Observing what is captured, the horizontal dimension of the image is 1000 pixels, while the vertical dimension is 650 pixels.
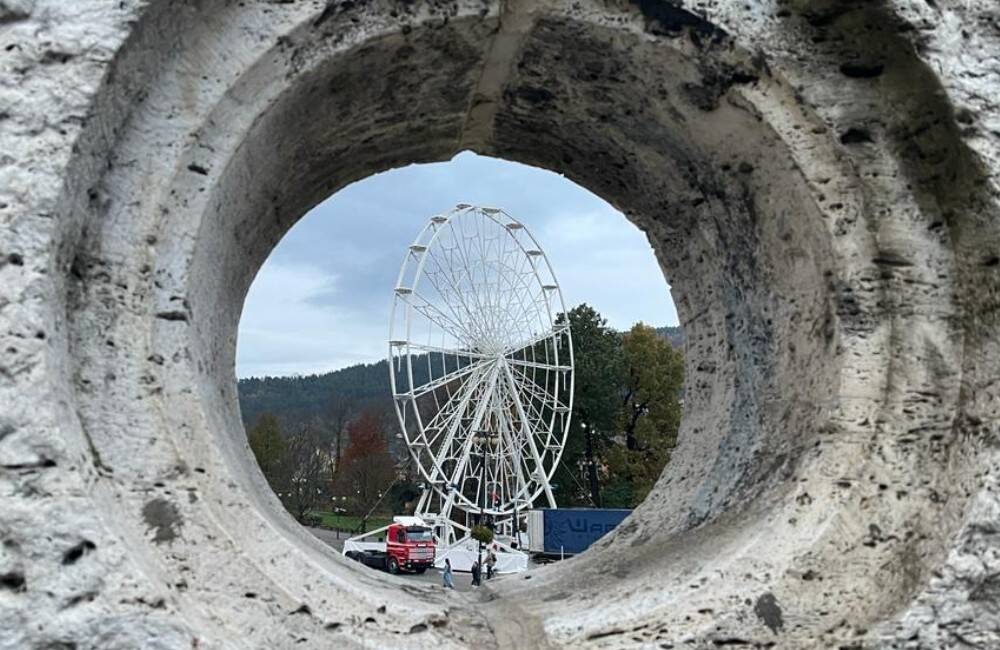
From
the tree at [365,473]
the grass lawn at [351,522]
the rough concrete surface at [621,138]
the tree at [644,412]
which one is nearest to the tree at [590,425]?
the tree at [644,412]

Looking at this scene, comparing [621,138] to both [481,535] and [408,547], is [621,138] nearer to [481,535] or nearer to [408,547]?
[481,535]

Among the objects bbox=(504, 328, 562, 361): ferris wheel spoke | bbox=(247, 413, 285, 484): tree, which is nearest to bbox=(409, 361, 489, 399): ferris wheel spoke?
bbox=(504, 328, 562, 361): ferris wheel spoke

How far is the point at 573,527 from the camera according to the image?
69.7 ft

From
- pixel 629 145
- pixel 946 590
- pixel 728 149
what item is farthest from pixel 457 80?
pixel 946 590

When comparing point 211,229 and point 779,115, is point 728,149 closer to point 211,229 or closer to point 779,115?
point 779,115

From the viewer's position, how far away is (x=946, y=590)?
2299 mm

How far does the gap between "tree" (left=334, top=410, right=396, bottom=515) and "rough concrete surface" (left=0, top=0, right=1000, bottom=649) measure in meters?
36.0

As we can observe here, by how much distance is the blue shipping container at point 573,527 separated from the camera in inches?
802

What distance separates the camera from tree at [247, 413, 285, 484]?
35562 millimetres

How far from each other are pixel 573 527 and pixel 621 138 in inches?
742

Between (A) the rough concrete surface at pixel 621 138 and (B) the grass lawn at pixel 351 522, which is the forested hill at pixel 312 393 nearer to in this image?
(B) the grass lawn at pixel 351 522

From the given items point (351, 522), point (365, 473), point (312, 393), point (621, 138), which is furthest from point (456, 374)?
point (312, 393)

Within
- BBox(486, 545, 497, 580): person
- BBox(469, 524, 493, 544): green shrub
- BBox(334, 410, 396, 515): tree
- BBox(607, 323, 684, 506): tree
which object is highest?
BBox(607, 323, 684, 506): tree

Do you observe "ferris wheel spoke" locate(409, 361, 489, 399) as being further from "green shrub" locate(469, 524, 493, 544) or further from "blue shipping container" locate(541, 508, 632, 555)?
"blue shipping container" locate(541, 508, 632, 555)
